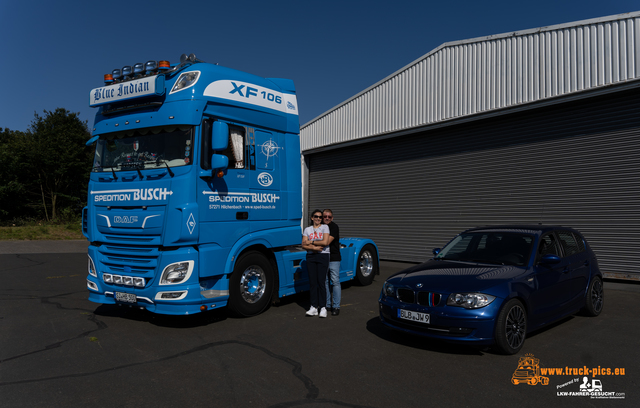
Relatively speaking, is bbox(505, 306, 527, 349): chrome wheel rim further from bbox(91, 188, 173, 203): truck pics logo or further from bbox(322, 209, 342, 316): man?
bbox(91, 188, 173, 203): truck pics logo

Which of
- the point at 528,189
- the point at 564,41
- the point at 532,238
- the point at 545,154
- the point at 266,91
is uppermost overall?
the point at 564,41

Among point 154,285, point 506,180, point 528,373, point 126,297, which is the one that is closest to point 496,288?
point 528,373

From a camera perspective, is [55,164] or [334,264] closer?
[334,264]

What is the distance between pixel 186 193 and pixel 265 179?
1.54 meters

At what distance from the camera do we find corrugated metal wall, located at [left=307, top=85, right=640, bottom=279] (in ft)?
31.5

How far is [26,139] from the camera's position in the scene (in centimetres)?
3147

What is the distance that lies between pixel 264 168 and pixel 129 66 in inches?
103

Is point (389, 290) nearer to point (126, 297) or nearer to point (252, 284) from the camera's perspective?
point (252, 284)

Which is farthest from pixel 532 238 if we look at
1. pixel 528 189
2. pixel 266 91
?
pixel 528 189

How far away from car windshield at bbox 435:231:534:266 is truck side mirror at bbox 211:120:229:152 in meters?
3.49

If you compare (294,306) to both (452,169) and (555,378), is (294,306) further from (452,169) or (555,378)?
(452,169)

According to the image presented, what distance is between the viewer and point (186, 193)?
586 cm

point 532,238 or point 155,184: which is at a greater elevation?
point 155,184

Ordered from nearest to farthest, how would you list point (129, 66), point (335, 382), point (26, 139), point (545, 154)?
1. point (335, 382)
2. point (129, 66)
3. point (545, 154)
4. point (26, 139)
